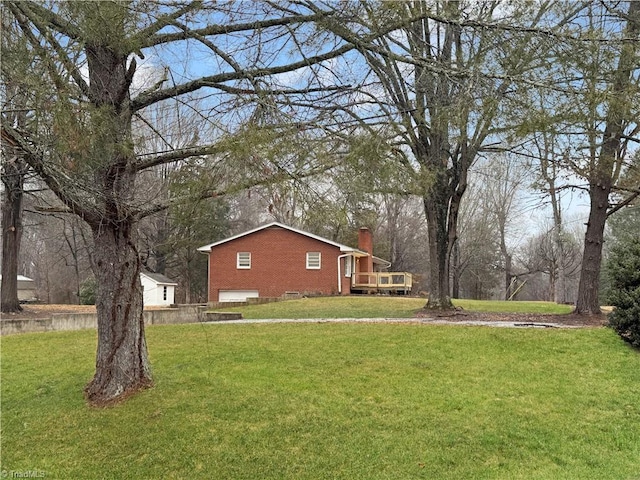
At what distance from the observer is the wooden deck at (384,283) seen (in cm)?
2602

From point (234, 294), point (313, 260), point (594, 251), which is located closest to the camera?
point (594, 251)

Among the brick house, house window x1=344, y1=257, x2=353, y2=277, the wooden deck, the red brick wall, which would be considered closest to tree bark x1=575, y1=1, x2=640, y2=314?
the brick house

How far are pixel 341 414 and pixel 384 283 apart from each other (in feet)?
70.3

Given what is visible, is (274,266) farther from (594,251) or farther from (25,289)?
(25,289)

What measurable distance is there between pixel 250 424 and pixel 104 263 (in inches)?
97.9

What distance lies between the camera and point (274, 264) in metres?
24.5

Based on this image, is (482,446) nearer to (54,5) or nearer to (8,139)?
(8,139)

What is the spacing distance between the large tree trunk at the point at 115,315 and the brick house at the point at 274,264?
18.4 metres

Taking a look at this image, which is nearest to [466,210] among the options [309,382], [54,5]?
[309,382]

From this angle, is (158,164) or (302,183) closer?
(302,183)

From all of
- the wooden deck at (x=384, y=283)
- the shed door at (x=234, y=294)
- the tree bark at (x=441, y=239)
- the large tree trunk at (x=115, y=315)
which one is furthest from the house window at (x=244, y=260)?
the large tree trunk at (x=115, y=315)

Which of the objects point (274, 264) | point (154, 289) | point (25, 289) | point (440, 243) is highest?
point (440, 243)

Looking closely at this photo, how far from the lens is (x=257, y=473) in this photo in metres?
4.18

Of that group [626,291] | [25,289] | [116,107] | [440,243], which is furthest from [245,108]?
[25,289]
